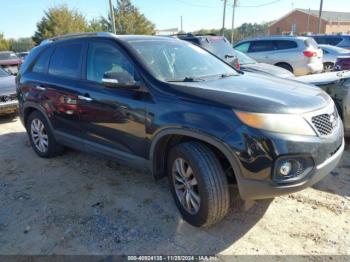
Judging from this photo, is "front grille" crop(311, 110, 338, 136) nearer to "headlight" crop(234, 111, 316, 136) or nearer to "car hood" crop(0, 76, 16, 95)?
"headlight" crop(234, 111, 316, 136)

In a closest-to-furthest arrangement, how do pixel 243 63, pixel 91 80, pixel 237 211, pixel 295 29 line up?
pixel 237 211, pixel 91 80, pixel 243 63, pixel 295 29

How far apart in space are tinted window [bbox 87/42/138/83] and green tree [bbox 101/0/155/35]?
35.4 meters

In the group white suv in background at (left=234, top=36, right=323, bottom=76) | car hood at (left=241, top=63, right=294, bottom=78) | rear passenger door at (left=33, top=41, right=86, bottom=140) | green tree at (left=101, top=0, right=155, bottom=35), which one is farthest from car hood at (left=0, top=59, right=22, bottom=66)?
green tree at (left=101, top=0, right=155, bottom=35)

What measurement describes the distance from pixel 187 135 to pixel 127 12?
42363mm

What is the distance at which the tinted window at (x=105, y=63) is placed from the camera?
3550 millimetres

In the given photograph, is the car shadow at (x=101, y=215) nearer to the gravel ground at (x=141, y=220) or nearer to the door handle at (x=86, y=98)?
the gravel ground at (x=141, y=220)

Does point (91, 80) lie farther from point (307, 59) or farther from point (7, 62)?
point (7, 62)

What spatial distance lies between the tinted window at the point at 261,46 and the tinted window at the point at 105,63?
9592 millimetres

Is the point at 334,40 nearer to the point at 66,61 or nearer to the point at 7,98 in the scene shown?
the point at 7,98

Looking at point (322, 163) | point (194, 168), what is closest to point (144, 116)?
point (194, 168)

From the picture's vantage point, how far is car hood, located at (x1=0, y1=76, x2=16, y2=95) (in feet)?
26.0

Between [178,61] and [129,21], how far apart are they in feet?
125

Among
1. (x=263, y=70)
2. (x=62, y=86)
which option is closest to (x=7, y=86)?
(x=62, y=86)

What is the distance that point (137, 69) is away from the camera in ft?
11.3
